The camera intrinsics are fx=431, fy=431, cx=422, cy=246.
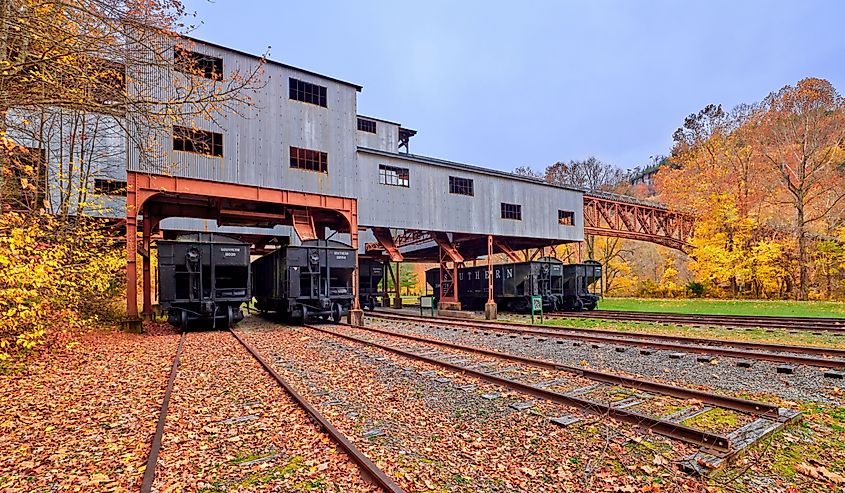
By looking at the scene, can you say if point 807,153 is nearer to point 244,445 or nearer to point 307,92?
point 307,92

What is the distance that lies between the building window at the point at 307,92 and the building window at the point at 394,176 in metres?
3.63

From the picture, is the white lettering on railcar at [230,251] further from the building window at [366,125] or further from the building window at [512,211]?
the building window at [366,125]

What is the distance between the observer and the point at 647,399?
533cm

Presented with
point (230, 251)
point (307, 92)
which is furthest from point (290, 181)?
point (307, 92)

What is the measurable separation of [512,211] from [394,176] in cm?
721

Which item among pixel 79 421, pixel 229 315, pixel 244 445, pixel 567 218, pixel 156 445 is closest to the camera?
pixel 156 445

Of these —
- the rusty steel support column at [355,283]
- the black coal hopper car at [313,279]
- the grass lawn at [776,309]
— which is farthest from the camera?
the grass lawn at [776,309]

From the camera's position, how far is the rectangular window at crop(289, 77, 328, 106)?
55.2 feet

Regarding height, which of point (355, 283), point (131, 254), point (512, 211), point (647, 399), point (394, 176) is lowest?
point (647, 399)

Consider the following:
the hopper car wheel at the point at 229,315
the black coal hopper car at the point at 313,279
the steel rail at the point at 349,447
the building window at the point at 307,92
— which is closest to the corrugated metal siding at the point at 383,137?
the building window at the point at 307,92

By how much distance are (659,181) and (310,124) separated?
104 ft

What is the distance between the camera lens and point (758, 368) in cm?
703

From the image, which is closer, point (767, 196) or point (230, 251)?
point (230, 251)

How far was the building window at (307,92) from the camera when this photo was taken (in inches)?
662
